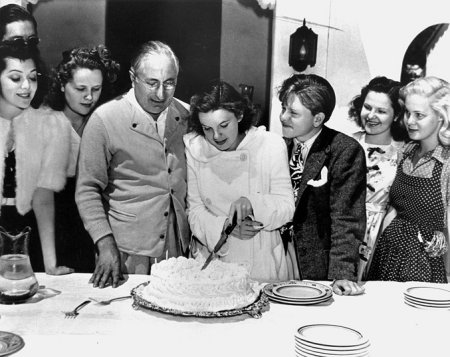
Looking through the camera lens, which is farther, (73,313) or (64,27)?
(64,27)

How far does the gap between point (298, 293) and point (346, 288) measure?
21cm

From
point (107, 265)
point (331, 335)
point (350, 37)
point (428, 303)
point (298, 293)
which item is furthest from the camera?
point (350, 37)

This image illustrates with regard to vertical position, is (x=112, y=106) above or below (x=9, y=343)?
above

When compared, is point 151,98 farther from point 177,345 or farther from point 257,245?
point 177,345

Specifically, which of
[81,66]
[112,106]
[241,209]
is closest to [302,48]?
[241,209]

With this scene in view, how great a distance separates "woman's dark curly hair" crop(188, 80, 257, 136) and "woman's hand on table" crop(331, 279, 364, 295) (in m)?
0.90

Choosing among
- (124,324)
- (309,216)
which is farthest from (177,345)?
(309,216)

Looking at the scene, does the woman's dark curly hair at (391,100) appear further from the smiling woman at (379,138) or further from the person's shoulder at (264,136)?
the person's shoulder at (264,136)

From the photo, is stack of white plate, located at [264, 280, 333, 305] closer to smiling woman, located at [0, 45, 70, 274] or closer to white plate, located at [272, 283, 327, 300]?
white plate, located at [272, 283, 327, 300]

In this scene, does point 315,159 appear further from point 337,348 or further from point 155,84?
point 337,348

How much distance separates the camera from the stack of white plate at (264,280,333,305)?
1.91 meters

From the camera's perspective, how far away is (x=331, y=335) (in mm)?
→ 1596

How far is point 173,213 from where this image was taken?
254cm

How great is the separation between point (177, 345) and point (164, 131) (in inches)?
48.0
